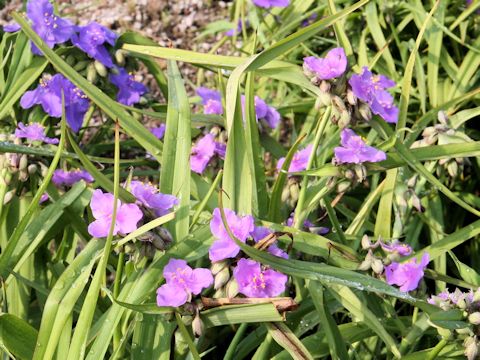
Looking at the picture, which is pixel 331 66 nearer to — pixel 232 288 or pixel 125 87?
pixel 232 288

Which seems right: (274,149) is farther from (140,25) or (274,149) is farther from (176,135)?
(140,25)

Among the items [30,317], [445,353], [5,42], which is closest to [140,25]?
[5,42]

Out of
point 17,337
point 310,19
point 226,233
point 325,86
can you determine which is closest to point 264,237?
point 226,233

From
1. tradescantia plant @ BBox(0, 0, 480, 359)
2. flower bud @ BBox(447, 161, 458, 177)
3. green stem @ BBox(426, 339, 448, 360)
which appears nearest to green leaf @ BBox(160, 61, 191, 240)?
tradescantia plant @ BBox(0, 0, 480, 359)

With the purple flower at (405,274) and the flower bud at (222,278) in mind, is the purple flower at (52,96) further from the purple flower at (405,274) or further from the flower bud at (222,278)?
the purple flower at (405,274)

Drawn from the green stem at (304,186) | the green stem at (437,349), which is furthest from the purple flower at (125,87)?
the green stem at (437,349)

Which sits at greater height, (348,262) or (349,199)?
(348,262)
